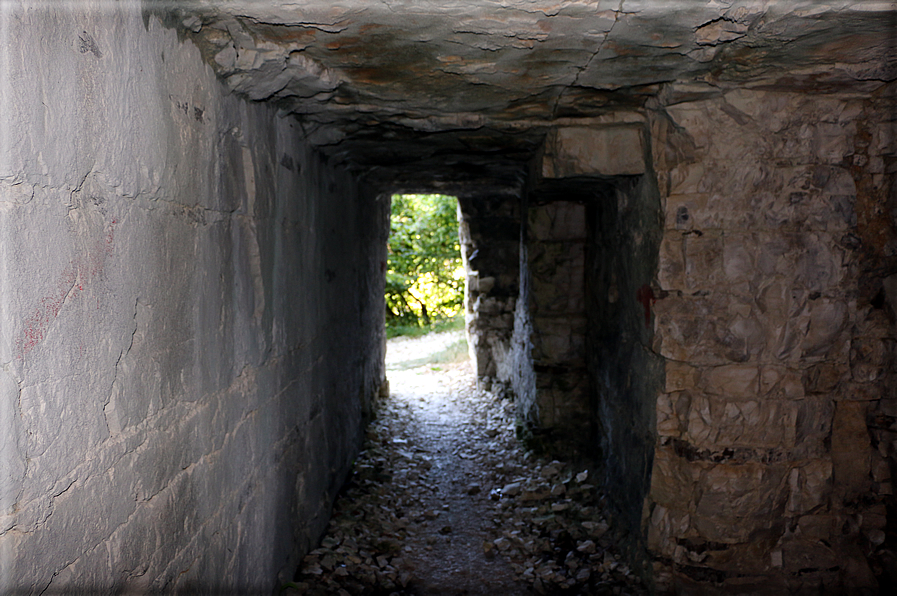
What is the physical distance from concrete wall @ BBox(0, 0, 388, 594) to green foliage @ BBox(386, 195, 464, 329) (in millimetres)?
9673

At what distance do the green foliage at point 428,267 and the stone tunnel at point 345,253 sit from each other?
27.5ft

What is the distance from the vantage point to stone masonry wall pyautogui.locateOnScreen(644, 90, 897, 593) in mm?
2291

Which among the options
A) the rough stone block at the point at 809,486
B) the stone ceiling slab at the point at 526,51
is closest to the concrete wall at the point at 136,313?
the stone ceiling slab at the point at 526,51

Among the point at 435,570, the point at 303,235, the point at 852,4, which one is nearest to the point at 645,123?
the point at 852,4

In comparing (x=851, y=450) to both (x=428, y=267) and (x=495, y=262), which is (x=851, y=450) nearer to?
(x=495, y=262)

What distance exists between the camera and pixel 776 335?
233cm

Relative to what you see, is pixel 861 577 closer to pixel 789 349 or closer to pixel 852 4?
pixel 789 349

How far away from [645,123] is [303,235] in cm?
160

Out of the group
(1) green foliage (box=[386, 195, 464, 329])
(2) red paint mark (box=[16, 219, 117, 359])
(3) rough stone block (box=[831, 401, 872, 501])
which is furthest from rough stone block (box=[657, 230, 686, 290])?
(1) green foliage (box=[386, 195, 464, 329])

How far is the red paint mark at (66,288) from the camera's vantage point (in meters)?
0.98

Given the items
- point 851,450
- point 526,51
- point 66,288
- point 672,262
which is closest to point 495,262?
point 672,262

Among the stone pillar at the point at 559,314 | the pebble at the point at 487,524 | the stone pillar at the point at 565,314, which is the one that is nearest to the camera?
the pebble at the point at 487,524

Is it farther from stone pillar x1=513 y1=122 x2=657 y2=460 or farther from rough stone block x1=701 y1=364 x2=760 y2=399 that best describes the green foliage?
rough stone block x1=701 y1=364 x2=760 y2=399

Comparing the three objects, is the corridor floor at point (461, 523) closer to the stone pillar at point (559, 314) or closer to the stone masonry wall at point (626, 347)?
the stone masonry wall at point (626, 347)
